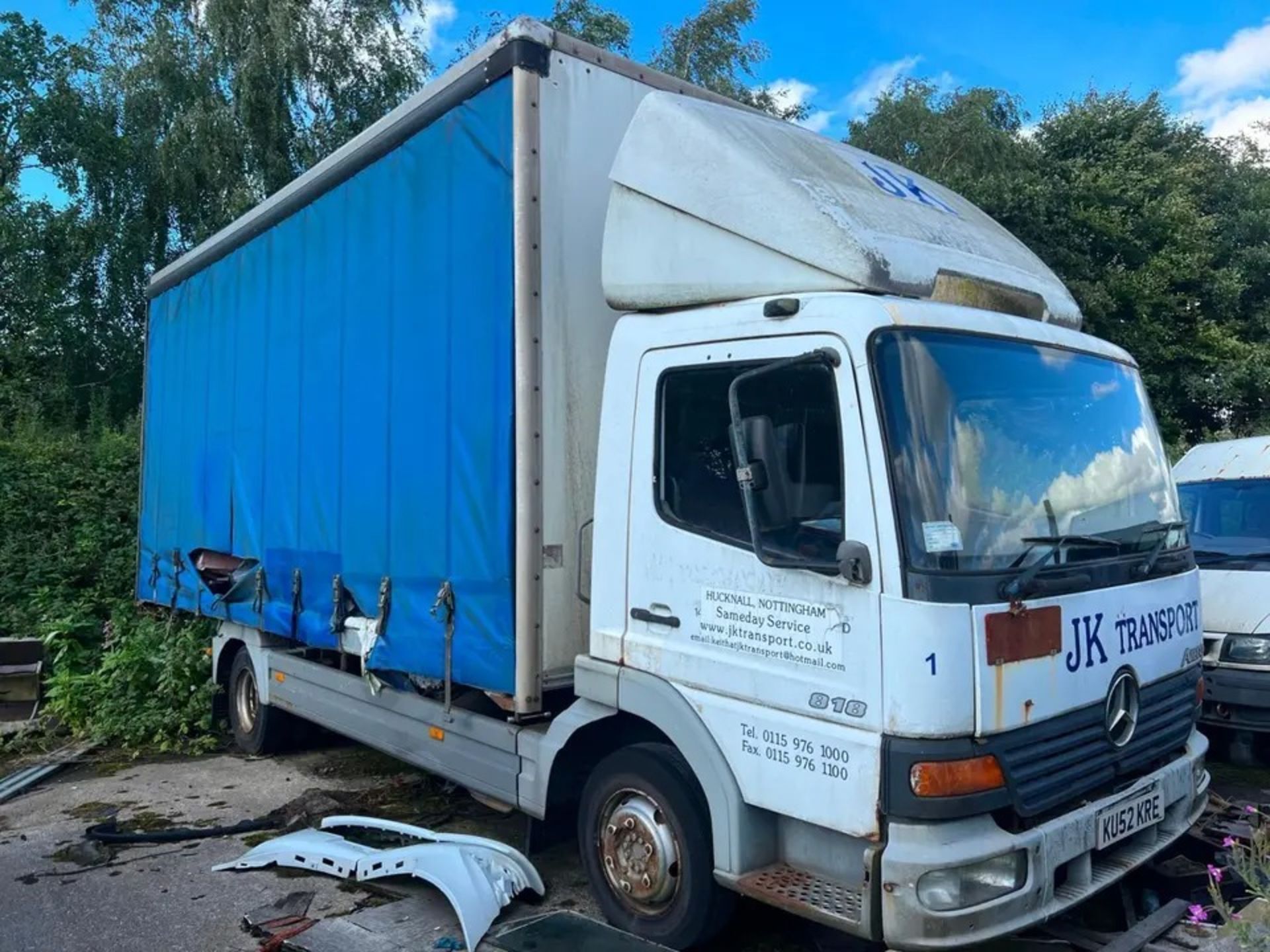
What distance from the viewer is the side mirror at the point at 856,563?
10.2ft

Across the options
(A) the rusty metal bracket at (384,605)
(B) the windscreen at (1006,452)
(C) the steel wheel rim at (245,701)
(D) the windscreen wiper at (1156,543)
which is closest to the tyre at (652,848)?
(B) the windscreen at (1006,452)

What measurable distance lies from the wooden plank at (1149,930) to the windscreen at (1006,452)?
1210 millimetres

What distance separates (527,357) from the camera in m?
4.18

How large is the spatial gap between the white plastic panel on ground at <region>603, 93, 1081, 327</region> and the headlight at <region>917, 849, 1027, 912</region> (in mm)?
1893

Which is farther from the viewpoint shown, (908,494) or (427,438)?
(427,438)

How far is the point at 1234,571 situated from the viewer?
603cm

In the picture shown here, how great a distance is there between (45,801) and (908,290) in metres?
6.12

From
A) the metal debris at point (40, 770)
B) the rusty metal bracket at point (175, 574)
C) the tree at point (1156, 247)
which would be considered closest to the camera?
the metal debris at point (40, 770)

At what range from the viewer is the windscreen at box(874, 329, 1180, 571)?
315 cm

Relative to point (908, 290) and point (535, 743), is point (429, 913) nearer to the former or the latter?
point (535, 743)

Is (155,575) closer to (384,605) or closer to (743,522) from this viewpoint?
(384,605)

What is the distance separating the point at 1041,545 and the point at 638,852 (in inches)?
73.9

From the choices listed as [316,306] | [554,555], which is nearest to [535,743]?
[554,555]

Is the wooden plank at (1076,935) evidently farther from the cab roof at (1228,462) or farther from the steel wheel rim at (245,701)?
the steel wheel rim at (245,701)
